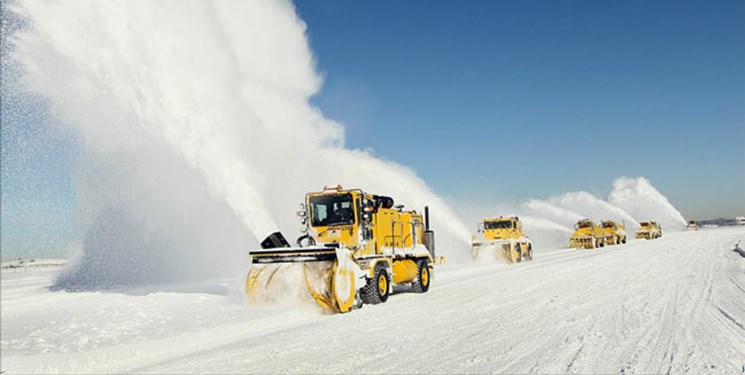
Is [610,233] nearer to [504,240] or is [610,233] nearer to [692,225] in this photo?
[504,240]

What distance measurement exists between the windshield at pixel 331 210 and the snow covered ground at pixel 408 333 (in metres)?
2.38

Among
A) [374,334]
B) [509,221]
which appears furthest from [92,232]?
[509,221]

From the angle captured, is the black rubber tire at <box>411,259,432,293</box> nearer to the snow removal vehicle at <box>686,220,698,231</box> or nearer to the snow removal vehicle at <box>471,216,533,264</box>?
the snow removal vehicle at <box>471,216,533,264</box>

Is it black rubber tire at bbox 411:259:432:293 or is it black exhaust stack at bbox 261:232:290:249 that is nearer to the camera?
black exhaust stack at bbox 261:232:290:249

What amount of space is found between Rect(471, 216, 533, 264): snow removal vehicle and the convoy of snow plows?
12614 millimetres

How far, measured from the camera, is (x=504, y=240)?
29.5 metres

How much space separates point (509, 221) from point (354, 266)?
69.3ft

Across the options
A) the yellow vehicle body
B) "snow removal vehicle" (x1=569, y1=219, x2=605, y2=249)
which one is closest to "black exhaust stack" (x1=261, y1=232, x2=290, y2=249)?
"snow removal vehicle" (x1=569, y1=219, x2=605, y2=249)

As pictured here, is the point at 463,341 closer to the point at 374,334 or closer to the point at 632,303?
the point at 374,334

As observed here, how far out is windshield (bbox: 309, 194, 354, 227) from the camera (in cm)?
1370

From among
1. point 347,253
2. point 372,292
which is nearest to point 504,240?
point 372,292

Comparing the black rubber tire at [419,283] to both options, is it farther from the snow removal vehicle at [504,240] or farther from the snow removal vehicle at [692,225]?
the snow removal vehicle at [692,225]

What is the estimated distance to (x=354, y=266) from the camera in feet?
40.4

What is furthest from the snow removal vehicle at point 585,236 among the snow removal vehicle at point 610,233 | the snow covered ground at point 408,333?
the snow covered ground at point 408,333
